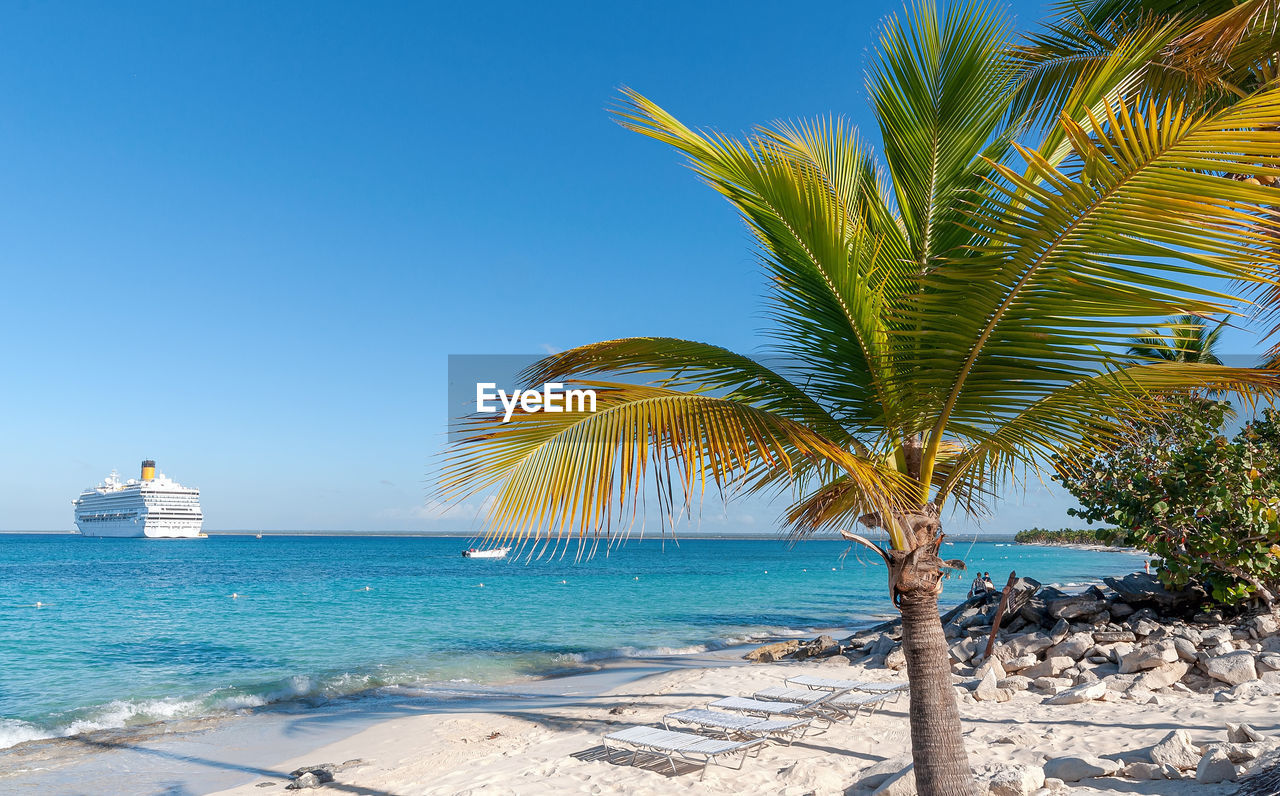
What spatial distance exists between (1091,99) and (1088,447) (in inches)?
69.4

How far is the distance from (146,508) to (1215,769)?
122174mm

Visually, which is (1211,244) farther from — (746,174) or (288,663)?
(288,663)

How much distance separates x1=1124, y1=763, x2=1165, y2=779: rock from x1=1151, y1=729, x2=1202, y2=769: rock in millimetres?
70

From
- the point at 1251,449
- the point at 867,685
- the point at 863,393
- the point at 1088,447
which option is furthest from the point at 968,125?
the point at 1251,449

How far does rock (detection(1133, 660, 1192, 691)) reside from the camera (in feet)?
30.0

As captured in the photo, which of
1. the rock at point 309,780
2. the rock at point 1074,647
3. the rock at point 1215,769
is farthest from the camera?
the rock at point 1074,647

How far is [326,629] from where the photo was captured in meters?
26.1

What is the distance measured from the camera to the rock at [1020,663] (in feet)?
35.3

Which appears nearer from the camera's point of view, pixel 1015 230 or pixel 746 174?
pixel 1015 230

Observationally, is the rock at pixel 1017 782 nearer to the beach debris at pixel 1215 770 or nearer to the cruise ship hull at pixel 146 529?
the beach debris at pixel 1215 770

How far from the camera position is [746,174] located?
Answer: 366 centimetres

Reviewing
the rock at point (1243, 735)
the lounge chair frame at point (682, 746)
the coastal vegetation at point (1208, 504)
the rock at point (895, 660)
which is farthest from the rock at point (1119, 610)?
the lounge chair frame at point (682, 746)

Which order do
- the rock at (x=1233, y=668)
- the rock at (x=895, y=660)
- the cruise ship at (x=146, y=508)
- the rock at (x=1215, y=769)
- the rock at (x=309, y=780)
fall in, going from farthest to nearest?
the cruise ship at (x=146, y=508), the rock at (x=895, y=660), the rock at (x=1233, y=668), the rock at (x=309, y=780), the rock at (x=1215, y=769)

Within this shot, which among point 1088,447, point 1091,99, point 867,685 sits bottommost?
point 867,685
